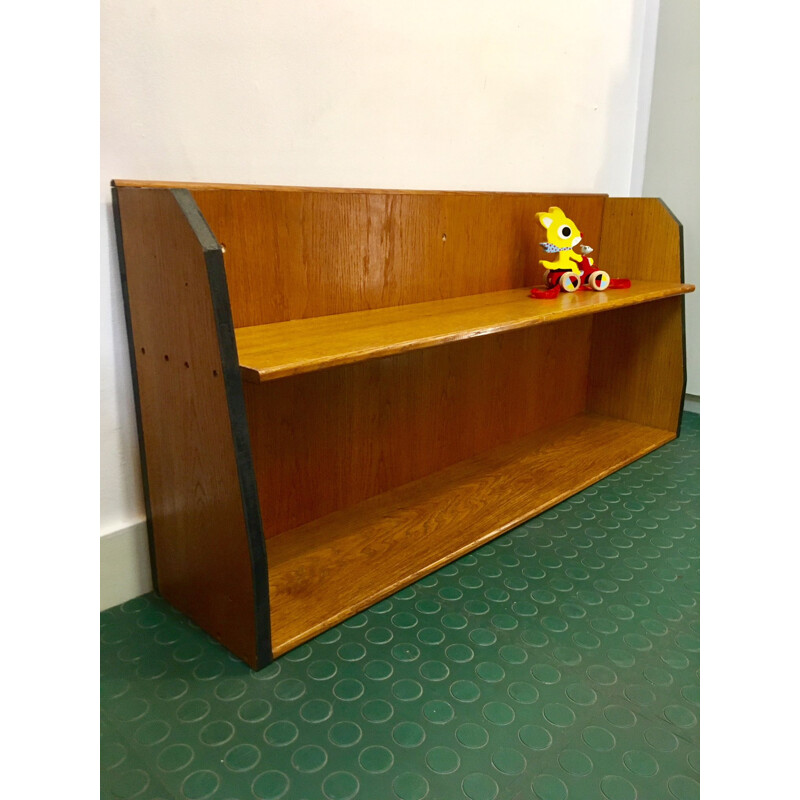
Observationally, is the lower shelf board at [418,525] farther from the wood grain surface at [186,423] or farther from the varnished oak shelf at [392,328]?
the varnished oak shelf at [392,328]

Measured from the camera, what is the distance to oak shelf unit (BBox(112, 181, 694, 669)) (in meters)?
1.18

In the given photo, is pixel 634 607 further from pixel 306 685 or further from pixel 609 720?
pixel 306 685

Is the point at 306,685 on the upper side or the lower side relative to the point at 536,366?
lower

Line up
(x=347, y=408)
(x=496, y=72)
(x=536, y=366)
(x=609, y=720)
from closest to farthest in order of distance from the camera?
(x=609, y=720)
(x=347, y=408)
(x=496, y=72)
(x=536, y=366)

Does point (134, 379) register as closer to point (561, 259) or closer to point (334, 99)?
point (334, 99)

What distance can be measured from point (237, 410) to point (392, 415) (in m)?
0.73

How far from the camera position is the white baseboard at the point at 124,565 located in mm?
1389

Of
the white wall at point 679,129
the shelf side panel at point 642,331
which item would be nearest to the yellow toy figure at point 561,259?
the shelf side panel at point 642,331

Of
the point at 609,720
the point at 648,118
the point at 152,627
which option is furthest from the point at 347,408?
the point at 648,118

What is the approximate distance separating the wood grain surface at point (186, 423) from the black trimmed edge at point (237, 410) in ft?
0.04

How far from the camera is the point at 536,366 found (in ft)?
7.52

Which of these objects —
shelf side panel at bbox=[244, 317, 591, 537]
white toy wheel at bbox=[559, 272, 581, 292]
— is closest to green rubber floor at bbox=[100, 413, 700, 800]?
shelf side panel at bbox=[244, 317, 591, 537]
